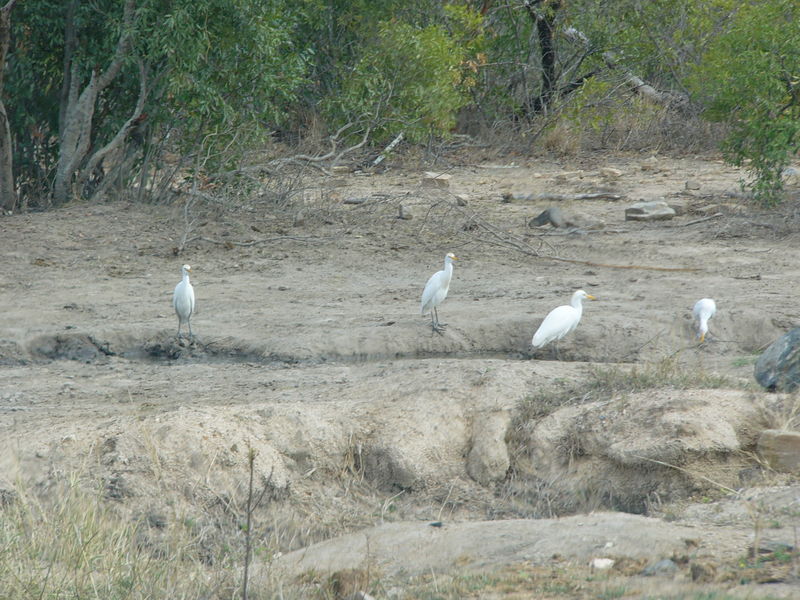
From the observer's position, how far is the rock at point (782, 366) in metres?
6.04

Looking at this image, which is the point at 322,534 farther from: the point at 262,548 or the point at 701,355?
the point at 701,355

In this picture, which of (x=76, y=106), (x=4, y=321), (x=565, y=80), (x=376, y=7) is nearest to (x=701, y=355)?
(x=4, y=321)

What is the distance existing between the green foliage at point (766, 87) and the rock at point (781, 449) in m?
6.03

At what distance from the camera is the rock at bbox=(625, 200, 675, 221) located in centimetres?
1190

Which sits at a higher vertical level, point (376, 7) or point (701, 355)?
point (376, 7)

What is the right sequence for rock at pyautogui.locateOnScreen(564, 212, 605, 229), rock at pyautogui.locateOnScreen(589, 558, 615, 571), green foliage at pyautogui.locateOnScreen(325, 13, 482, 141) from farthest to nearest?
1. green foliage at pyautogui.locateOnScreen(325, 13, 482, 141)
2. rock at pyautogui.locateOnScreen(564, 212, 605, 229)
3. rock at pyautogui.locateOnScreen(589, 558, 615, 571)

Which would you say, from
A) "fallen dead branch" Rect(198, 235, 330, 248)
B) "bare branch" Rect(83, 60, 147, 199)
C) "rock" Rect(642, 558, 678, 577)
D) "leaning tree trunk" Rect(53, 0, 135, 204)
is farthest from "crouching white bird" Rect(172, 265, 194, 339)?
"rock" Rect(642, 558, 678, 577)

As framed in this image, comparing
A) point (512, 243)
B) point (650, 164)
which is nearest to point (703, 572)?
point (512, 243)

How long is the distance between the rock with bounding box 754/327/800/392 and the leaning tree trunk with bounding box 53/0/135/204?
295 inches

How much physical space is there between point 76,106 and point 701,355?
732 cm

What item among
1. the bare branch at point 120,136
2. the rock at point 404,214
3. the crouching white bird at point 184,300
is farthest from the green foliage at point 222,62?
the crouching white bird at point 184,300

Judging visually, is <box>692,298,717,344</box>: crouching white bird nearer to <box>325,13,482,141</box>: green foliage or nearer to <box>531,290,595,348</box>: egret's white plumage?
<box>531,290,595,348</box>: egret's white plumage

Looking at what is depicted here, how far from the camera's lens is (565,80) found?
17.5 metres

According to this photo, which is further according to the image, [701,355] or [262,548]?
[701,355]
